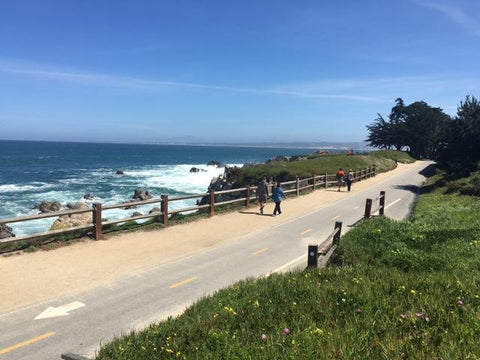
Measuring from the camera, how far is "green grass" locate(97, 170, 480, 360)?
4.31 m

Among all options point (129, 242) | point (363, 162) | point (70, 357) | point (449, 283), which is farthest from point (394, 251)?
point (363, 162)

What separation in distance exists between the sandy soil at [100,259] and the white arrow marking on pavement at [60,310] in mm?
609

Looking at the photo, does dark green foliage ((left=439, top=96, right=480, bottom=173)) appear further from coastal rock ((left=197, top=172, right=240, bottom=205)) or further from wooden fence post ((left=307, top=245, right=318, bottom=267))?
wooden fence post ((left=307, top=245, right=318, bottom=267))

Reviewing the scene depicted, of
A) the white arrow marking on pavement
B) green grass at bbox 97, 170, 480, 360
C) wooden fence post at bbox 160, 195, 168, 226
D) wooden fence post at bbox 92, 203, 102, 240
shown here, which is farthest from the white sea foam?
green grass at bbox 97, 170, 480, 360

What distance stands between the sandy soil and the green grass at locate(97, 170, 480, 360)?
11.8 feet

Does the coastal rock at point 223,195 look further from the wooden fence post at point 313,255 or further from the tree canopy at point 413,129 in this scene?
the tree canopy at point 413,129

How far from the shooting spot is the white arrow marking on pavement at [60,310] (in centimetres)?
734

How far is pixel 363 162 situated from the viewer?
48812 mm

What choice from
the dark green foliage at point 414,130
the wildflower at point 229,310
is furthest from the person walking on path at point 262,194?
the dark green foliage at point 414,130

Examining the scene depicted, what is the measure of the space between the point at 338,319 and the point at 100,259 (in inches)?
293

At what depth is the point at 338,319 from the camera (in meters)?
5.24

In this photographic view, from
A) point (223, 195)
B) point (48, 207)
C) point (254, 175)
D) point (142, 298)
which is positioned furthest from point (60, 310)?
point (48, 207)

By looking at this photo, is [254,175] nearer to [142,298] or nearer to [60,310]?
[142,298]

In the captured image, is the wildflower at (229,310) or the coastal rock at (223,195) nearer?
the wildflower at (229,310)
